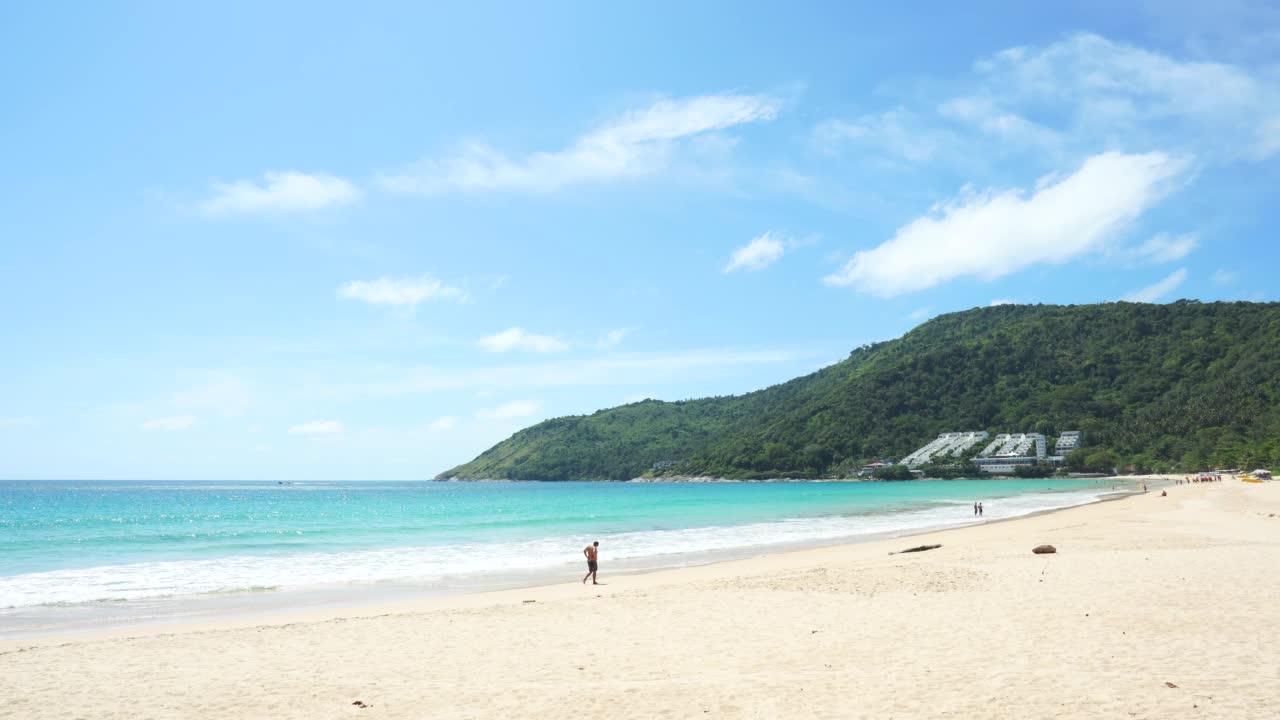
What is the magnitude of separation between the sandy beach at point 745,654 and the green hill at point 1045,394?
11307cm

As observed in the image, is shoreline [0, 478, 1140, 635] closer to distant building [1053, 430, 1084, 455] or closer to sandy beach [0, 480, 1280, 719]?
sandy beach [0, 480, 1280, 719]

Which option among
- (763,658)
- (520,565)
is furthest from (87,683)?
(520,565)

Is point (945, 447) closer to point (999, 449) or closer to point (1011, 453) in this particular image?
point (999, 449)

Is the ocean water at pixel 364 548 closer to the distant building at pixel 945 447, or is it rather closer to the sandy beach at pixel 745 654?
the sandy beach at pixel 745 654

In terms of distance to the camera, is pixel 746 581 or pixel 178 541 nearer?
pixel 746 581

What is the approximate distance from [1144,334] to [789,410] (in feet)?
243

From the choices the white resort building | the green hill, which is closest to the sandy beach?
the green hill

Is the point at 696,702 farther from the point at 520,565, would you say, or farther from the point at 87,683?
the point at 520,565

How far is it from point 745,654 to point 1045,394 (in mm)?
156297

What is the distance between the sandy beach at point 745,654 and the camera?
305 inches

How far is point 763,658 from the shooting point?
31.9ft

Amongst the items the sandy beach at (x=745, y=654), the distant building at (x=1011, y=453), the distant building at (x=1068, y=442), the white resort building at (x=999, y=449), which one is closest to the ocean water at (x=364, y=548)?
the sandy beach at (x=745, y=654)

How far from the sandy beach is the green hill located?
113 metres

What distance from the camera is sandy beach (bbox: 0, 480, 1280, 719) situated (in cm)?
775
